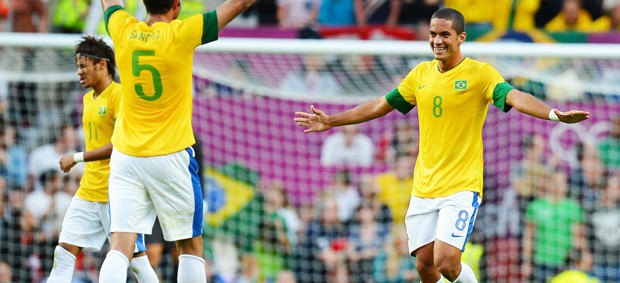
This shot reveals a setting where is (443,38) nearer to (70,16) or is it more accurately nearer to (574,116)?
(574,116)

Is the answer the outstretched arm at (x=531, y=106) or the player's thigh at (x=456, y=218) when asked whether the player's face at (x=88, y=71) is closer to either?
the player's thigh at (x=456, y=218)

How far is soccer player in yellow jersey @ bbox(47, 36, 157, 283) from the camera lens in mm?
8930

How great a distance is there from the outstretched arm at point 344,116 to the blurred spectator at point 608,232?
5218mm

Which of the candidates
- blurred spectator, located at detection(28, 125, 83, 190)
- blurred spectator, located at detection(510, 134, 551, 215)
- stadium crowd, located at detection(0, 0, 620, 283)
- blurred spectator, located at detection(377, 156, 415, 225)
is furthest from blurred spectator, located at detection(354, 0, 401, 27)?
blurred spectator, located at detection(28, 125, 83, 190)

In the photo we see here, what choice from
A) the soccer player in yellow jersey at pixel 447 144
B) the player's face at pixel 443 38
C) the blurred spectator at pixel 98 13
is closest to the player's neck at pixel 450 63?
the soccer player in yellow jersey at pixel 447 144

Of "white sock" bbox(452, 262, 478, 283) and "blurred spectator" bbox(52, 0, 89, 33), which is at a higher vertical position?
"blurred spectator" bbox(52, 0, 89, 33)

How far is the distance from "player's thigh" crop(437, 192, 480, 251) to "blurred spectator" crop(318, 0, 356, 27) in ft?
22.4

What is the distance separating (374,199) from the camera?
13.4 metres

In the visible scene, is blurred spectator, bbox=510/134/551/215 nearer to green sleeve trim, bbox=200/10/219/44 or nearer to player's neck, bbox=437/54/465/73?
player's neck, bbox=437/54/465/73

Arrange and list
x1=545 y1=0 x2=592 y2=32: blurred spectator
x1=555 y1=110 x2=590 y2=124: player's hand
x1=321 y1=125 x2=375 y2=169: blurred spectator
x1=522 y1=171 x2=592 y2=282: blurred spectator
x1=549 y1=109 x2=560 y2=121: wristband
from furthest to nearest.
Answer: x1=545 y1=0 x2=592 y2=32: blurred spectator → x1=321 y1=125 x2=375 y2=169: blurred spectator → x1=522 y1=171 x2=592 y2=282: blurred spectator → x1=549 y1=109 x2=560 y2=121: wristband → x1=555 y1=110 x2=590 y2=124: player's hand

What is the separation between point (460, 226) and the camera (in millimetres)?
8008

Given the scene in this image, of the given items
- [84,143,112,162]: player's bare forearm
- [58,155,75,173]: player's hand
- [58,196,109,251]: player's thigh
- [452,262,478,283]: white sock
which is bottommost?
[452,262,478,283]: white sock

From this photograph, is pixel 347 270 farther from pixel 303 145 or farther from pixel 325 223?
pixel 303 145

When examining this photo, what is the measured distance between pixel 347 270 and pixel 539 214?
7.10ft
